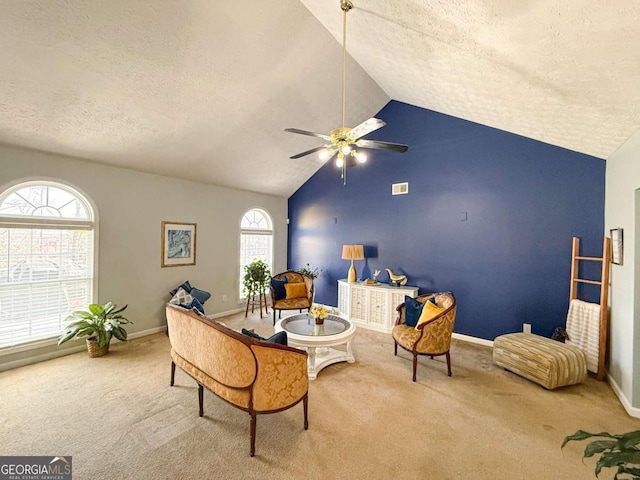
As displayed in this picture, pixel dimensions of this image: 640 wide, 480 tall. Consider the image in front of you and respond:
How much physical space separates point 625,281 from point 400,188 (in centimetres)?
316

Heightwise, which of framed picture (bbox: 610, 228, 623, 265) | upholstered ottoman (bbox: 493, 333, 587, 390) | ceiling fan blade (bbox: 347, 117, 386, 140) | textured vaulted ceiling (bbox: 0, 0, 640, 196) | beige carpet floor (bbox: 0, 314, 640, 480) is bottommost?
beige carpet floor (bbox: 0, 314, 640, 480)

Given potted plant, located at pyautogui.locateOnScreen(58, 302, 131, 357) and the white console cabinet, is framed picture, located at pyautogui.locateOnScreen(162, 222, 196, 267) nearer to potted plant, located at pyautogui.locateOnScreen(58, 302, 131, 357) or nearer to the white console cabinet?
potted plant, located at pyautogui.locateOnScreen(58, 302, 131, 357)

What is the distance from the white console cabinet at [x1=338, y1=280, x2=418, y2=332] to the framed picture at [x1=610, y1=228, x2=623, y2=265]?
8.05 ft

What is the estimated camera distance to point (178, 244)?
5.02 meters

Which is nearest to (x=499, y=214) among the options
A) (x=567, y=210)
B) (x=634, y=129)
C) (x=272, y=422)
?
(x=567, y=210)

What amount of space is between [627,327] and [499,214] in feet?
6.32

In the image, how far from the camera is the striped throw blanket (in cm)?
327

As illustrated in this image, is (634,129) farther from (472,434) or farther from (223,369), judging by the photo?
(223,369)

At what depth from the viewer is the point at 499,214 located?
4.18 m

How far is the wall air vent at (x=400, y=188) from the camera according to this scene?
511cm

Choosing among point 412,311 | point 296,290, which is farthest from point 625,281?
point 296,290

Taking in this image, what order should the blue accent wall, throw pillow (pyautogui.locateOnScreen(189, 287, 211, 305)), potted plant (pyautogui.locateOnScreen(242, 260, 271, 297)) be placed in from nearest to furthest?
the blue accent wall
throw pillow (pyautogui.locateOnScreen(189, 287, 211, 305))
potted plant (pyautogui.locateOnScreen(242, 260, 271, 297))

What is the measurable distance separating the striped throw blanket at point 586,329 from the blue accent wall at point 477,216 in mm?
273

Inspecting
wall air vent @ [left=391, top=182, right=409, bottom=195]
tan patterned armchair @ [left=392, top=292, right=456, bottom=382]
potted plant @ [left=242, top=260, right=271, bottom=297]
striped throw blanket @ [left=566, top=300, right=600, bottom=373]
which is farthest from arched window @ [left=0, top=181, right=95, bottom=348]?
striped throw blanket @ [left=566, top=300, right=600, bottom=373]
